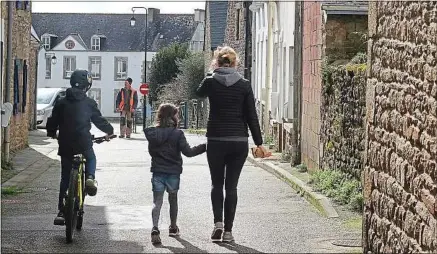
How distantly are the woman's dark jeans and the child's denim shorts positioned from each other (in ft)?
1.18

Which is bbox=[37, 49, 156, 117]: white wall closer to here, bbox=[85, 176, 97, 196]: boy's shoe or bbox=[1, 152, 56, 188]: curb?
bbox=[1, 152, 56, 188]: curb

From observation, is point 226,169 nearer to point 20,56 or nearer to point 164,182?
point 164,182

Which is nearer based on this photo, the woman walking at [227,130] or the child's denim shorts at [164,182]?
the woman walking at [227,130]

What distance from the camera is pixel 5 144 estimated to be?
18297mm

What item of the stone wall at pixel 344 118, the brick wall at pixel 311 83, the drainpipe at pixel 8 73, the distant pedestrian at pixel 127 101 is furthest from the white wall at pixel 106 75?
the stone wall at pixel 344 118

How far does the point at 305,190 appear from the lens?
46.4ft

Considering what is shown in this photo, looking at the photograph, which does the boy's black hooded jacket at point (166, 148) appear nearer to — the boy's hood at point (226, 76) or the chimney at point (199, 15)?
the boy's hood at point (226, 76)

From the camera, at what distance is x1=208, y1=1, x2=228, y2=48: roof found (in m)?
58.9

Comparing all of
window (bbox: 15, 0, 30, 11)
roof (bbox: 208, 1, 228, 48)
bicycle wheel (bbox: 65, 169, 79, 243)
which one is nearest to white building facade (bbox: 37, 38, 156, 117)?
roof (bbox: 208, 1, 228, 48)

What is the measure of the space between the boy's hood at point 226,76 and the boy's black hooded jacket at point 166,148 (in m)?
0.61

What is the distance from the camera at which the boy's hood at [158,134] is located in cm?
971

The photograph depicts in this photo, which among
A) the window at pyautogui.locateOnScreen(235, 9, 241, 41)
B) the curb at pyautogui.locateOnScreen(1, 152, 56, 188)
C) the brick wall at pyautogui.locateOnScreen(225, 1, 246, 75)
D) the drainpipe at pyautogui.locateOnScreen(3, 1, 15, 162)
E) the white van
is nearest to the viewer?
the curb at pyautogui.locateOnScreen(1, 152, 56, 188)

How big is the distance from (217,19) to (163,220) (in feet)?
161

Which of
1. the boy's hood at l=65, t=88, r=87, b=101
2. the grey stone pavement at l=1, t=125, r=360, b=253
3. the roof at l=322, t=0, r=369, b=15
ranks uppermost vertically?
the roof at l=322, t=0, r=369, b=15
